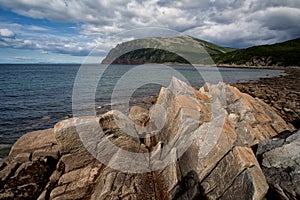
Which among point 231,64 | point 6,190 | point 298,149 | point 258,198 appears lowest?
point 231,64

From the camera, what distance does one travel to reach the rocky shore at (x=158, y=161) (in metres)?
7.75

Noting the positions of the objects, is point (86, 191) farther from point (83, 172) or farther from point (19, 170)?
point (19, 170)

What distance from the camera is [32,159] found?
34.2 ft

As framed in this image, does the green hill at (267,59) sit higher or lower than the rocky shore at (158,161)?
lower

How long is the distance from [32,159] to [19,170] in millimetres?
778

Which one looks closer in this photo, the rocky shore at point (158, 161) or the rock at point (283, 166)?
the rock at point (283, 166)

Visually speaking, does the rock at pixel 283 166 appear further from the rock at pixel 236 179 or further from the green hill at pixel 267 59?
the green hill at pixel 267 59

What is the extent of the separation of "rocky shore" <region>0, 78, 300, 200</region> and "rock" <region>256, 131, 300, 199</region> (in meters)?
0.03

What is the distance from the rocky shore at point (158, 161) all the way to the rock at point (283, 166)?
3cm

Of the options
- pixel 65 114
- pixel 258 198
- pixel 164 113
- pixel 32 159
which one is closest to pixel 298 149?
pixel 258 198

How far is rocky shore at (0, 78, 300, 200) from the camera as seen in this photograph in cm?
775

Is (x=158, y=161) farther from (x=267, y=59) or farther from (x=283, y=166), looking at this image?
(x=267, y=59)

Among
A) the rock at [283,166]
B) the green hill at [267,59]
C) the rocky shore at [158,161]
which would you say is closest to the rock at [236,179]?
the rocky shore at [158,161]

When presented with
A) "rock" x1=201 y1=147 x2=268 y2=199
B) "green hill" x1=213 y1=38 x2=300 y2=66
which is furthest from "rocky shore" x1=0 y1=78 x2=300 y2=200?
"green hill" x1=213 y1=38 x2=300 y2=66
